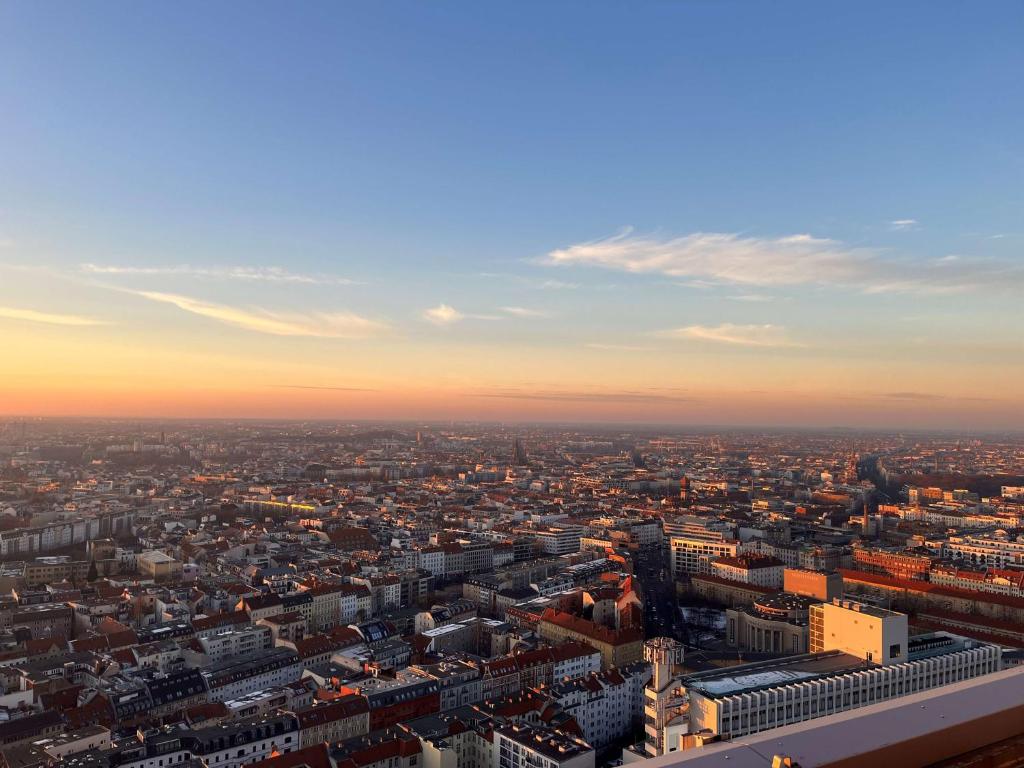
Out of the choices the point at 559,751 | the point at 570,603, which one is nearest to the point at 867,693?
the point at 559,751

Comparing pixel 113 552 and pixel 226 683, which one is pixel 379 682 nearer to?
pixel 226 683

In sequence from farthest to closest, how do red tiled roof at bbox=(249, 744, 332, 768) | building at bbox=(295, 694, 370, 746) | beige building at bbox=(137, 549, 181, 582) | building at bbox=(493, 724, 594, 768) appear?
beige building at bbox=(137, 549, 181, 582)
building at bbox=(295, 694, 370, 746)
building at bbox=(493, 724, 594, 768)
red tiled roof at bbox=(249, 744, 332, 768)

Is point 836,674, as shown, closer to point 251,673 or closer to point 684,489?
point 251,673

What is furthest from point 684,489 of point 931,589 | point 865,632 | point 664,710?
point 664,710

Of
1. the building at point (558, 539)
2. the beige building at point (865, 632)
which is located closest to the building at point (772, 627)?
the beige building at point (865, 632)

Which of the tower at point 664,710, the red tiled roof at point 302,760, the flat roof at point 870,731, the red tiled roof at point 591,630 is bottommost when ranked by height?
the red tiled roof at point 591,630

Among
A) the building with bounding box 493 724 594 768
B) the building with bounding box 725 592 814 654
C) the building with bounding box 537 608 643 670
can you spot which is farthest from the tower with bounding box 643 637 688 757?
the building with bounding box 725 592 814 654

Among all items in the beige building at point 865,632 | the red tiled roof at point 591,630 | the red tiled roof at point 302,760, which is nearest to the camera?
the red tiled roof at point 302,760

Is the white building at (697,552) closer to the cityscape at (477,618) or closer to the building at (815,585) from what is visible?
the cityscape at (477,618)

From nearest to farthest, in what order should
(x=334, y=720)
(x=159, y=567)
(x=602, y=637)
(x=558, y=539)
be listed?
(x=334, y=720)
(x=602, y=637)
(x=159, y=567)
(x=558, y=539)

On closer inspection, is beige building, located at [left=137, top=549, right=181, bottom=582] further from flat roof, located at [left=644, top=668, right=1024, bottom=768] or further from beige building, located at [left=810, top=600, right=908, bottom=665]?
flat roof, located at [left=644, top=668, right=1024, bottom=768]

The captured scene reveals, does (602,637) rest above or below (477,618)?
above
